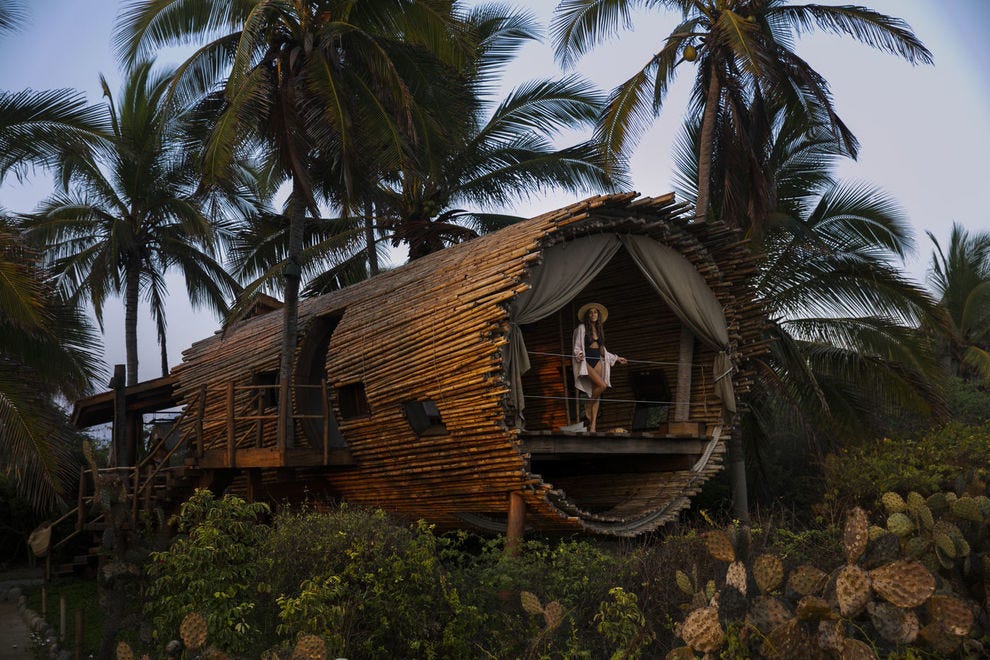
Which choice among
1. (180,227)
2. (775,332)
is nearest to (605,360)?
(775,332)

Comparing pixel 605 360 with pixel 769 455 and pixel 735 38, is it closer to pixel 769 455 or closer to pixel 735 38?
pixel 735 38

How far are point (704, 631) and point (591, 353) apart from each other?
8.12 metres

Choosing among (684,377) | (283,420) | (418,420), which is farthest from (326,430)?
(684,377)

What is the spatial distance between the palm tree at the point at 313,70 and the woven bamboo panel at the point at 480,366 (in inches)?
55.1

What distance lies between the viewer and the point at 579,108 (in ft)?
68.4

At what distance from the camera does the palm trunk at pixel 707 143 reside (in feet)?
52.6

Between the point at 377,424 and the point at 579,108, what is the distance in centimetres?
1053

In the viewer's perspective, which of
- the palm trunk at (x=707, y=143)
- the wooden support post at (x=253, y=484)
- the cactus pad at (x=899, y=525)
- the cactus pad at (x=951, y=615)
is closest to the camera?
the cactus pad at (x=951, y=615)

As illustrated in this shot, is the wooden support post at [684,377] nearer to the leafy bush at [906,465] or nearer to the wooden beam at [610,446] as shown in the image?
the wooden beam at [610,446]

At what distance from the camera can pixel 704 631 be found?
570cm

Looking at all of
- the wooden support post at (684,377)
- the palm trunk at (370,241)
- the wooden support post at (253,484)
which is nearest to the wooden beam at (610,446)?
the wooden support post at (684,377)

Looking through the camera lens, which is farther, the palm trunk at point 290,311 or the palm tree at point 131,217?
the palm tree at point 131,217

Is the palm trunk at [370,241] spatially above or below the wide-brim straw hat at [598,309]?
above

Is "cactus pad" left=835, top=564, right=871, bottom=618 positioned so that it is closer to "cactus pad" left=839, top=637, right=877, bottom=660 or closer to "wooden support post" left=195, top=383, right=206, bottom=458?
"cactus pad" left=839, top=637, right=877, bottom=660
